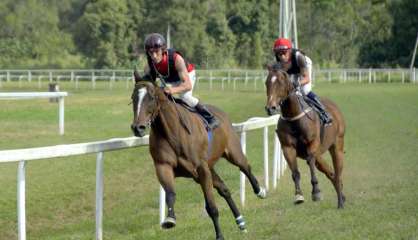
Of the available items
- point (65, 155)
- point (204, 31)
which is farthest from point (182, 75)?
point (204, 31)

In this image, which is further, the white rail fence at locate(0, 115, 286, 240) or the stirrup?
the stirrup

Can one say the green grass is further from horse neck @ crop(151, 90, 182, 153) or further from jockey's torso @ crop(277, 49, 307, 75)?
jockey's torso @ crop(277, 49, 307, 75)

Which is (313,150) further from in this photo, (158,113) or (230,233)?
(158,113)

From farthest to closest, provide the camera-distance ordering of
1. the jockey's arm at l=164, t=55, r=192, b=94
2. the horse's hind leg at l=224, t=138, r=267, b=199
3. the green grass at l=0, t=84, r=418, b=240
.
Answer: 1. the horse's hind leg at l=224, t=138, r=267, b=199
2. the green grass at l=0, t=84, r=418, b=240
3. the jockey's arm at l=164, t=55, r=192, b=94

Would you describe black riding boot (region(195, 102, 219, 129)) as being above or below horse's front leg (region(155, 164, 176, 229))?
above

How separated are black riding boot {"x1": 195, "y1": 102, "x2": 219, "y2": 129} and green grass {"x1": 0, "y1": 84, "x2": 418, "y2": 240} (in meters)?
1.10

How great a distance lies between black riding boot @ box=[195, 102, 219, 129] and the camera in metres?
9.36

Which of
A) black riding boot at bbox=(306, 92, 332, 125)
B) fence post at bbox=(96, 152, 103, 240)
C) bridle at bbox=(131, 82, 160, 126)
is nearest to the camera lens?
bridle at bbox=(131, 82, 160, 126)

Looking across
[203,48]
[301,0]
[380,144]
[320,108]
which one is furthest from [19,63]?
[320,108]

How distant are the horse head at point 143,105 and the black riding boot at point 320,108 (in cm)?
391

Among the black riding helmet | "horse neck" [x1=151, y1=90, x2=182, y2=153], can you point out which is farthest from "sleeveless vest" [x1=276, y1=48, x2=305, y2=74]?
"horse neck" [x1=151, y1=90, x2=182, y2=153]

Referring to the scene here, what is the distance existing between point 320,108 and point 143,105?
4.30 meters

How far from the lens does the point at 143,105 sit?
7926mm

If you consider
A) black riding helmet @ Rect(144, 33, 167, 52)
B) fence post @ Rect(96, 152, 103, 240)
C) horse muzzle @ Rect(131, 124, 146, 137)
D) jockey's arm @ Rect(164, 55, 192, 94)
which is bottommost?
fence post @ Rect(96, 152, 103, 240)
